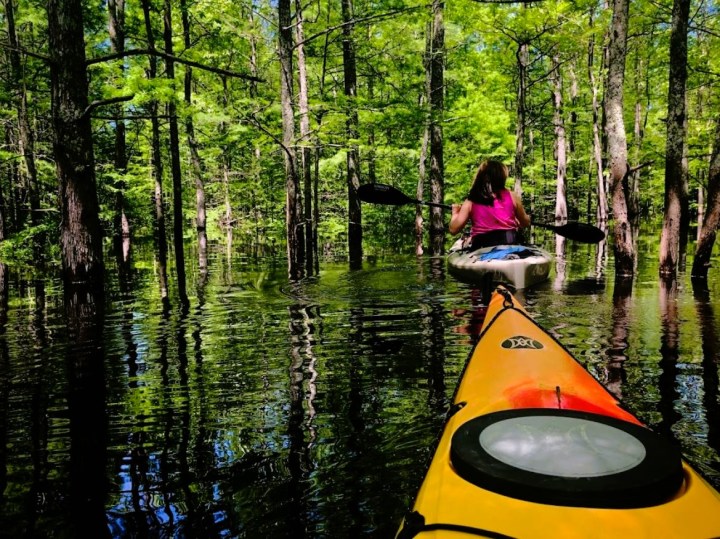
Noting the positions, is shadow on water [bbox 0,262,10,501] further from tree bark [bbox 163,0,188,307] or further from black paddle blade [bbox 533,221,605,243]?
black paddle blade [bbox 533,221,605,243]

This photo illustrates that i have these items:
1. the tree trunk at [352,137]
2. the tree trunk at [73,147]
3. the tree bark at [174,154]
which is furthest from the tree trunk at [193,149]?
the tree trunk at [73,147]

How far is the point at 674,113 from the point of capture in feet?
32.3

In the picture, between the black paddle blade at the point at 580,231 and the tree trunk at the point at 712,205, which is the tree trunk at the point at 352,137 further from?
the tree trunk at the point at 712,205

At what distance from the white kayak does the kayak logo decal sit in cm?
360

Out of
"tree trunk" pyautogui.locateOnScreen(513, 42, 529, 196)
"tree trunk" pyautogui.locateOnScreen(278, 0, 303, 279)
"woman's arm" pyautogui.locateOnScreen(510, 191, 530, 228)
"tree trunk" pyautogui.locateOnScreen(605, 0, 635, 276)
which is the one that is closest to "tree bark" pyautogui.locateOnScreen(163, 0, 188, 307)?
"tree trunk" pyautogui.locateOnScreen(278, 0, 303, 279)

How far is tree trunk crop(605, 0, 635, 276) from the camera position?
350 inches

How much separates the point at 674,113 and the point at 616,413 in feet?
33.3

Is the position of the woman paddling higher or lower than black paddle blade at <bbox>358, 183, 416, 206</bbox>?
lower

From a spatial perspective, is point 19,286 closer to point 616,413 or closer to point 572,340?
point 572,340

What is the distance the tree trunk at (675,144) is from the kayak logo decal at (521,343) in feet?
27.4

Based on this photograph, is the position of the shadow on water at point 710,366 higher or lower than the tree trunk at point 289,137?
lower

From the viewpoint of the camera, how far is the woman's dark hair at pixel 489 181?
6445 mm

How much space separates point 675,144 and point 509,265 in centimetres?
583

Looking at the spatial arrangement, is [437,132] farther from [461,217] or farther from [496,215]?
[461,217]
